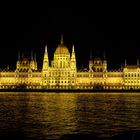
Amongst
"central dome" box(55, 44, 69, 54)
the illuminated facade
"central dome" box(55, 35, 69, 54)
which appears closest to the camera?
the illuminated facade

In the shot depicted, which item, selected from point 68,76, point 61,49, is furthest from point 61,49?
point 68,76

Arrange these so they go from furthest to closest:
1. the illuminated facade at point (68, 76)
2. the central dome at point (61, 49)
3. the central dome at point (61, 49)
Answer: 1. the central dome at point (61, 49)
2. the central dome at point (61, 49)
3. the illuminated facade at point (68, 76)

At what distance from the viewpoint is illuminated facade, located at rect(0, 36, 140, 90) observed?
13812 cm

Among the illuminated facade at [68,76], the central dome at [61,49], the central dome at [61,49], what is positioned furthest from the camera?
the central dome at [61,49]

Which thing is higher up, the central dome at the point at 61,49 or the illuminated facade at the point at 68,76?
the central dome at the point at 61,49

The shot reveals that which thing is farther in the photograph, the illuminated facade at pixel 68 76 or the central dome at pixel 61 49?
the central dome at pixel 61 49

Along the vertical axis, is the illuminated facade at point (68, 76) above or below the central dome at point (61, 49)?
below

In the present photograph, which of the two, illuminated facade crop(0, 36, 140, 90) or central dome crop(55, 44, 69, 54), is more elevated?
central dome crop(55, 44, 69, 54)

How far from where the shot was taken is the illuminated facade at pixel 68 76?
138 metres

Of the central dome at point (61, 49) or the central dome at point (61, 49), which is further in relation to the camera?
the central dome at point (61, 49)

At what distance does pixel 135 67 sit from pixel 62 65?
85.8ft

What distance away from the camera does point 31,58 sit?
514 feet

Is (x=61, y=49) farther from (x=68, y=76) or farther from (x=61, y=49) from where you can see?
(x=68, y=76)

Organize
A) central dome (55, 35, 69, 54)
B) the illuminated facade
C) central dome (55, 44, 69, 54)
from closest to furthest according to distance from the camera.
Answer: the illuminated facade < central dome (55, 44, 69, 54) < central dome (55, 35, 69, 54)
